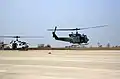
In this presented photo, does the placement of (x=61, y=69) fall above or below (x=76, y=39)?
below

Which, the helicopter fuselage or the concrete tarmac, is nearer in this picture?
the concrete tarmac

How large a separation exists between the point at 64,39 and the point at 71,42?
2.58m

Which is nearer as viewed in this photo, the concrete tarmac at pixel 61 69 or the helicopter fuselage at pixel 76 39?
the concrete tarmac at pixel 61 69

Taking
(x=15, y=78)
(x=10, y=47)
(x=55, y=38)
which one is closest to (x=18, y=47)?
(x=10, y=47)

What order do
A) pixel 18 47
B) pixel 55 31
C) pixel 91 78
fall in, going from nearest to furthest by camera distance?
pixel 91 78 < pixel 18 47 < pixel 55 31

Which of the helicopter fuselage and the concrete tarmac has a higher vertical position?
the helicopter fuselage

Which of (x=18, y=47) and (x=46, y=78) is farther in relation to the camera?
(x=18, y=47)

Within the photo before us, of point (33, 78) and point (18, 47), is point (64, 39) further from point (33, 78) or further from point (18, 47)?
point (33, 78)

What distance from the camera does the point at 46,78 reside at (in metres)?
10.8

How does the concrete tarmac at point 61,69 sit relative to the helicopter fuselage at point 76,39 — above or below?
below

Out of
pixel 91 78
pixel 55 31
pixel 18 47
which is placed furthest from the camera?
pixel 55 31

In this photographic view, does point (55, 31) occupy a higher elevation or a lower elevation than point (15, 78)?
higher

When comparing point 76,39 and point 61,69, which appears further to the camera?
point 76,39

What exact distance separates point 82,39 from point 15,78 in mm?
91886
